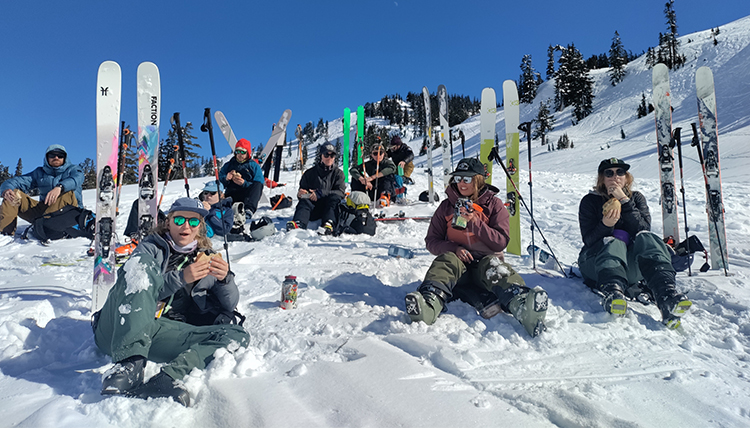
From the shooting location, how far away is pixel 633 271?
11.1 ft

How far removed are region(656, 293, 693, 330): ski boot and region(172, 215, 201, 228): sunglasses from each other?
336 centimetres

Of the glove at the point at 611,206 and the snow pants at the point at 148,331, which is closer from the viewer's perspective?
the snow pants at the point at 148,331

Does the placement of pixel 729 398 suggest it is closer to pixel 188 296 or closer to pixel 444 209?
pixel 444 209

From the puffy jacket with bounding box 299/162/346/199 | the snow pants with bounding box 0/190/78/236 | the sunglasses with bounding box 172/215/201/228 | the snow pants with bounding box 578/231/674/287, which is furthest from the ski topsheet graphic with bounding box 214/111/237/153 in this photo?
the snow pants with bounding box 578/231/674/287

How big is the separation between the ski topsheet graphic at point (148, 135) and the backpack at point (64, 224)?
200 cm

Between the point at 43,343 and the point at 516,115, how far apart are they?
230 inches

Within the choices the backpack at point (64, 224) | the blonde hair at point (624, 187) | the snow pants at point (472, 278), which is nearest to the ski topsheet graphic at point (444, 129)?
the blonde hair at point (624, 187)

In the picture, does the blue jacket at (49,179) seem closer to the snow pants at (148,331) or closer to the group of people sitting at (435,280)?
the group of people sitting at (435,280)

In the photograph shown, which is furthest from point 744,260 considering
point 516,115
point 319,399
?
point 319,399

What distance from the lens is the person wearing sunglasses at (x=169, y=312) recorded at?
200 centimetres

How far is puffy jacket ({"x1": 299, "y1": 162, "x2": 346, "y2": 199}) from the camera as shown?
23.3ft

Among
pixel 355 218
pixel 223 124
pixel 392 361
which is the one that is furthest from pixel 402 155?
pixel 392 361

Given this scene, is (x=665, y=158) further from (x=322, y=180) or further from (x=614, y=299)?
(x=322, y=180)

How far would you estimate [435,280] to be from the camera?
3109 millimetres
